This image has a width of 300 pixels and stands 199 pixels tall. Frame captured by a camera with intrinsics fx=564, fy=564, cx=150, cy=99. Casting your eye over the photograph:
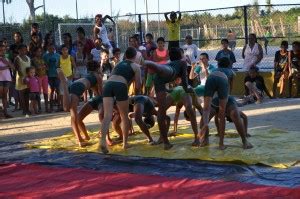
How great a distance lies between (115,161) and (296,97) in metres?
7.92

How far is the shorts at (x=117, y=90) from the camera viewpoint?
8.36 m

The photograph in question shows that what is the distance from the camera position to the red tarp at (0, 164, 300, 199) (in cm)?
593

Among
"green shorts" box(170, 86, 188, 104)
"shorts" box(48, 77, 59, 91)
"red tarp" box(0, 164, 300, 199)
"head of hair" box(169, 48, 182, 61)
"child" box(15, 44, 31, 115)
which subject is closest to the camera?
"red tarp" box(0, 164, 300, 199)

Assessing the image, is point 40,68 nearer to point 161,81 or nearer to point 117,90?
point 117,90

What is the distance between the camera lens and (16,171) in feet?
24.8

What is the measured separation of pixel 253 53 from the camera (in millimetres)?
15055

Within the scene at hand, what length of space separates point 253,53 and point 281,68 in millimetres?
906

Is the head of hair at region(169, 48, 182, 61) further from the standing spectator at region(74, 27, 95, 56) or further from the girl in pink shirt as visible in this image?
the standing spectator at region(74, 27, 95, 56)

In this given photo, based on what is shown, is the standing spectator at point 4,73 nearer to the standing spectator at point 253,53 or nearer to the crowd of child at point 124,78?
the crowd of child at point 124,78

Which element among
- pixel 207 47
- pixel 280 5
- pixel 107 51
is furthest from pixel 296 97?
pixel 207 47

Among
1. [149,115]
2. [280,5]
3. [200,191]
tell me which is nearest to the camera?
[200,191]

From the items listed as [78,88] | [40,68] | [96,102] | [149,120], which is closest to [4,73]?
[40,68]

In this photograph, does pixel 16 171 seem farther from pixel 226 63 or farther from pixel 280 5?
pixel 280 5

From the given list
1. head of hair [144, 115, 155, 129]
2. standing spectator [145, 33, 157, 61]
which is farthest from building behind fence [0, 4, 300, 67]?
head of hair [144, 115, 155, 129]
